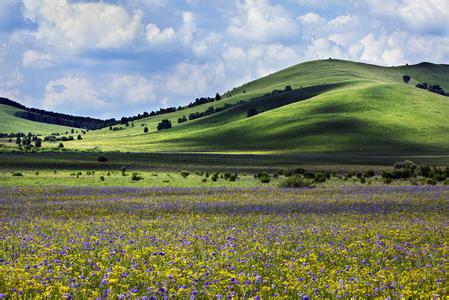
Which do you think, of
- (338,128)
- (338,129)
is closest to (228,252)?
(338,129)

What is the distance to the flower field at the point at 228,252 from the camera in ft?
31.4

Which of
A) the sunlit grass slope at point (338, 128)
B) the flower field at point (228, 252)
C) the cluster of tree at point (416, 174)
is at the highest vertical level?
the sunlit grass slope at point (338, 128)

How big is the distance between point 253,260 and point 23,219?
1100 centimetres

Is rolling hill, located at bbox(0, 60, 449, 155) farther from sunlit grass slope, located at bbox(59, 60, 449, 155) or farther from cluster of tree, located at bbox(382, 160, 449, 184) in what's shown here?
cluster of tree, located at bbox(382, 160, 449, 184)

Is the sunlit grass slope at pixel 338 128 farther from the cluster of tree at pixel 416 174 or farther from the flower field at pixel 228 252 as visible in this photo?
the flower field at pixel 228 252

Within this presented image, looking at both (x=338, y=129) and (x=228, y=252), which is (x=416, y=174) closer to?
(x=228, y=252)

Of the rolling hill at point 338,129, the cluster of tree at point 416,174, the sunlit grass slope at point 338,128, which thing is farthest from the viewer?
the sunlit grass slope at point 338,128

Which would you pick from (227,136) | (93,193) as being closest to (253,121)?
(227,136)

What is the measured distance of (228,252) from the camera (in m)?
13.0

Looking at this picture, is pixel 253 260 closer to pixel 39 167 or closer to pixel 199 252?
pixel 199 252

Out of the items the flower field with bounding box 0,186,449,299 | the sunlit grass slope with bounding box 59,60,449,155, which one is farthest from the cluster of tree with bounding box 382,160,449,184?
the sunlit grass slope with bounding box 59,60,449,155

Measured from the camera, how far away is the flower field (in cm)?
958

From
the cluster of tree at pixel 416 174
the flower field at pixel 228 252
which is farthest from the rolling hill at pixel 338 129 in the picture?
the flower field at pixel 228 252

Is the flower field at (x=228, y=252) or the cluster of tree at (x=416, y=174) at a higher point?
the cluster of tree at (x=416, y=174)
